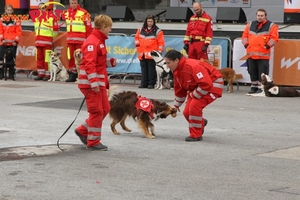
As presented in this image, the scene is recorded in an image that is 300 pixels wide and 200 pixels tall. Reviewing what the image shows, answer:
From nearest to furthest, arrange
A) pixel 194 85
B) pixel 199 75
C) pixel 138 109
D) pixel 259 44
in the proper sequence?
pixel 199 75 → pixel 194 85 → pixel 138 109 → pixel 259 44

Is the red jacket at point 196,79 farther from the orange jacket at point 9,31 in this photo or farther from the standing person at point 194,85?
the orange jacket at point 9,31

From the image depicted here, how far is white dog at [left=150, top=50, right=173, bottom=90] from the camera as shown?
60.7 ft

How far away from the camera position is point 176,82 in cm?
1091

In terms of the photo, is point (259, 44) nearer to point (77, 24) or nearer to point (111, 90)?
point (77, 24)

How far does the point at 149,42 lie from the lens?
1888cm

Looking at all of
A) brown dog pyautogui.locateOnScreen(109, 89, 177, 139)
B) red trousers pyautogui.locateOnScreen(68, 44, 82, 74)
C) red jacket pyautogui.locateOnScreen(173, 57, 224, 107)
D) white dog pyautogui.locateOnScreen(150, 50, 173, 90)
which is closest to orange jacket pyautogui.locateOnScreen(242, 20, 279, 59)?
white dog pyautogui.locateOnScreen(150, 50, 173, 90)

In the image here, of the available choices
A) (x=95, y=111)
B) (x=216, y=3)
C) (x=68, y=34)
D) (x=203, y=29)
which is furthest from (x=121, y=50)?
(x=95, y=111)

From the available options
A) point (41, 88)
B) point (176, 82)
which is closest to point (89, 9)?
point (41, 88)

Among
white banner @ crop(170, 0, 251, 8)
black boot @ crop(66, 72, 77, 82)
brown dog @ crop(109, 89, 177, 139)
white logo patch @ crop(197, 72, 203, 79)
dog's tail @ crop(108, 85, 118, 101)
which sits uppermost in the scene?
white banner @ crop(170, 0, 251, 8)

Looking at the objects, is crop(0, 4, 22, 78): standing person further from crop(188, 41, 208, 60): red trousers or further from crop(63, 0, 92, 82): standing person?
crop(188, 41, 208, 60): red trousers

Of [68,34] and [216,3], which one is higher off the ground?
[216,3]

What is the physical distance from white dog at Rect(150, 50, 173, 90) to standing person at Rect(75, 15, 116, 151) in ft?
28.4

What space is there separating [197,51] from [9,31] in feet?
18.7

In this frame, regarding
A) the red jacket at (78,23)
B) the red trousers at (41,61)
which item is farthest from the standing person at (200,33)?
the red trousers at (41,61)
